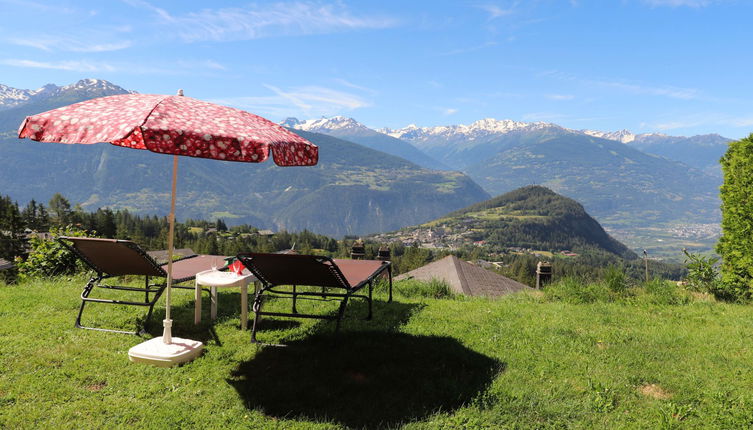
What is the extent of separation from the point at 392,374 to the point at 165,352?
6.63 ft

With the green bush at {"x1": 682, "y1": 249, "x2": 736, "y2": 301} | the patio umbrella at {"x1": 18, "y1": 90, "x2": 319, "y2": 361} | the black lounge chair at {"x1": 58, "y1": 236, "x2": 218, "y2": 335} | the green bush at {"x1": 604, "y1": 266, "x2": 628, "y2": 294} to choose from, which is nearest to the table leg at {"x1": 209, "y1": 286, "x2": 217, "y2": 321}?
the black lounge chair at {"x1": 58, "y1": 236, "x2": 218, "y2": 335}

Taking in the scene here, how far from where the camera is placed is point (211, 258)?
6996 mm

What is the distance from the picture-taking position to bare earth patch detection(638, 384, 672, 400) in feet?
11.9

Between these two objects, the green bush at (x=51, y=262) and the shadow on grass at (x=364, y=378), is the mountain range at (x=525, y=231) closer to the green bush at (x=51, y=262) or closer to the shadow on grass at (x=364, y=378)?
the green bush at (x=51, y=262)

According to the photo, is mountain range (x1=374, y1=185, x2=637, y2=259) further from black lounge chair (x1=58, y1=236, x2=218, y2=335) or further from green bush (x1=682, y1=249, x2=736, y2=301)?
black lounge chair (x1=58, y1=236, x2=218, y2=335)

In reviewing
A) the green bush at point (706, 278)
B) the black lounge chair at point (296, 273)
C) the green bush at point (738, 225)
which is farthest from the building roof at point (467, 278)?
the black lounge chair at point (296, 273)

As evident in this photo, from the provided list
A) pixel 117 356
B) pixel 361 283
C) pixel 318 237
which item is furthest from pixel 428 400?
pixel 318 237

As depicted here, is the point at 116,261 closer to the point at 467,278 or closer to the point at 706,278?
the point at 467,278

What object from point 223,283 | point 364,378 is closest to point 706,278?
point 364,378

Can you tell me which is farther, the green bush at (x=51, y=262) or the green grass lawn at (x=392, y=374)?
the green bush at (x=51, y=262)

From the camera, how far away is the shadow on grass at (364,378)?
132 inches

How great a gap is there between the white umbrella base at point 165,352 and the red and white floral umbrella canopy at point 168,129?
1.80m

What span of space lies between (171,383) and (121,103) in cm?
238

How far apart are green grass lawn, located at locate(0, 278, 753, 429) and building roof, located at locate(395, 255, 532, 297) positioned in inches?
160
